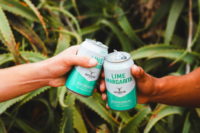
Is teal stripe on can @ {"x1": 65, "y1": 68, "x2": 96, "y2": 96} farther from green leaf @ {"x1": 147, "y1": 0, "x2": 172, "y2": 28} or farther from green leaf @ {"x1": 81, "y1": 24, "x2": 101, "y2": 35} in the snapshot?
green leaf @ {"x1": 147, "y1": 0, "x2": 172, "y2": 28}

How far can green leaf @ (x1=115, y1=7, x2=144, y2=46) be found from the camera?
4.92 feet

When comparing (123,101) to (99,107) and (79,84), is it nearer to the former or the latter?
(79,84)

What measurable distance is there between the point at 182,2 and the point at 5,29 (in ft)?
3.04

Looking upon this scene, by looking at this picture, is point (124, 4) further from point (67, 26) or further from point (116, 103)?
point (116, 103)

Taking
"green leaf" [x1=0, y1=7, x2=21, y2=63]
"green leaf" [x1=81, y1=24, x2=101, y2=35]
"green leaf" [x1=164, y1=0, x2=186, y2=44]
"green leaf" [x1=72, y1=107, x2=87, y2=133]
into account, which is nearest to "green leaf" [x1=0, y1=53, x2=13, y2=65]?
"green leaf" [x1=0, y1=7, x2=21, y2=63]

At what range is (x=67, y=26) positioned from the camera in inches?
62.9

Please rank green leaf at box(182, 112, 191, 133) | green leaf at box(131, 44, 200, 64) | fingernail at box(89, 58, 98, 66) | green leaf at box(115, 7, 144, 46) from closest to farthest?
fingernail at box(89, 58, 98, 66) → green leaf at box(182, 112, 191, 133) → green leaf at box(131, 44, 200, 64) → green leaf at box(115, 7, 144, 46)

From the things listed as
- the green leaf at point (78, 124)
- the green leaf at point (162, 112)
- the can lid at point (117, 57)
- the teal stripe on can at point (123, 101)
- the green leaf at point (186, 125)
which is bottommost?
the green leaf at point (186, 125)

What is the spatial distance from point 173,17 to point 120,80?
75cm

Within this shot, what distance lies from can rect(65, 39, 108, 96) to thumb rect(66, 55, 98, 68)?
0.6 inches

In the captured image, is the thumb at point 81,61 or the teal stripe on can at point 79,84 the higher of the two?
the thumb at point 81,61

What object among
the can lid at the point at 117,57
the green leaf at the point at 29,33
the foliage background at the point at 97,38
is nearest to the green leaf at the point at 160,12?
the foliage background at the point at 97,38

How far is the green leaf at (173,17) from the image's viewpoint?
1.52 metres

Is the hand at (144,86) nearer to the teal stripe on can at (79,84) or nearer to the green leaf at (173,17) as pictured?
the teal stripe on can at (79,84)
